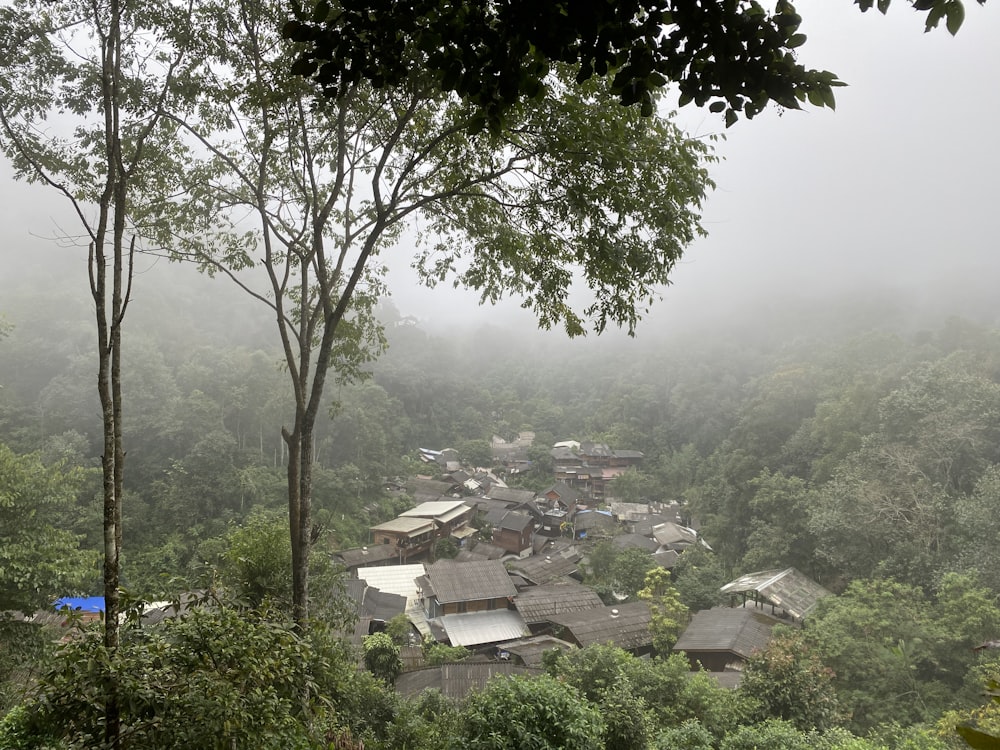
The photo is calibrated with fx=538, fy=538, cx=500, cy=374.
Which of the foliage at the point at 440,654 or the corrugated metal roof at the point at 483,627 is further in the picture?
the corrugated metal roof at the point at 483,627

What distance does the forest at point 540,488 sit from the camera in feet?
13.2

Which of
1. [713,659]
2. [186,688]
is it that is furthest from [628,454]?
[186,688]

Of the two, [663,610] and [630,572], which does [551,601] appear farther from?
[630,572]

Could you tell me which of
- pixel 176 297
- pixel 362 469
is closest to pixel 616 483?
pixel 362 469

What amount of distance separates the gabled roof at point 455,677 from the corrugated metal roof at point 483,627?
3.96m

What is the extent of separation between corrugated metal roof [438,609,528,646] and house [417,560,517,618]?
26cm

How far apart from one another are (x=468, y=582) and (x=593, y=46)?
18968 mm

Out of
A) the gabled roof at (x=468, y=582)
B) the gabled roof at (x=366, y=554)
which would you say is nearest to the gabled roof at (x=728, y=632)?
the gabled roof at (x=468, y=582)

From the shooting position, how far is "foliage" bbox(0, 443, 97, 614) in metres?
8.90

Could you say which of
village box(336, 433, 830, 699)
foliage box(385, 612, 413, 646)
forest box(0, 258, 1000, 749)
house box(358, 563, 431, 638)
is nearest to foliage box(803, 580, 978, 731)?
forest box(0, 258, 1000, 749)

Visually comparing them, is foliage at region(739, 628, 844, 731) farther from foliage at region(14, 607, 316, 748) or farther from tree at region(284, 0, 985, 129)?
tree at region(284, 0, 985, 129)

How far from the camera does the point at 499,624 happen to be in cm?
1756

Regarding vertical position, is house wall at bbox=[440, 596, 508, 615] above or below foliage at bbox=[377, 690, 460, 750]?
below

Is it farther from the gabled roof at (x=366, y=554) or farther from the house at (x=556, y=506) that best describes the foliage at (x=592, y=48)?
the house at (x=556, y=506)
